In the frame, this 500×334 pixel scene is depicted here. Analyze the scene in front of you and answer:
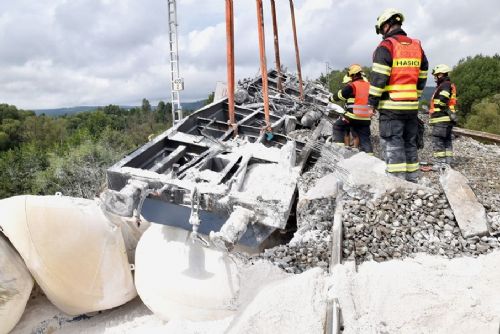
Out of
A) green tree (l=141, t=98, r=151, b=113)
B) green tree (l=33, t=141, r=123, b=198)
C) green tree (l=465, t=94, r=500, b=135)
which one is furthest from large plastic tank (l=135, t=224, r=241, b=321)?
green tree (l=141, t=98, r=151, b=113)

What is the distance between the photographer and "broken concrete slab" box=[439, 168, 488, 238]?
3113 millimetres

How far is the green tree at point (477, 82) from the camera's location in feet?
107

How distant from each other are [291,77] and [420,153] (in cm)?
508

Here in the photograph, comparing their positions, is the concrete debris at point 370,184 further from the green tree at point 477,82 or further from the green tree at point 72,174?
the green tree at point 477,82

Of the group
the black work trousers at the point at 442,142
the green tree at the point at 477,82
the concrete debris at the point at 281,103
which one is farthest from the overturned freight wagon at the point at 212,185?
the green tree at the point at 477,82

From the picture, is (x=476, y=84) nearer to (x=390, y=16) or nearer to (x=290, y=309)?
(x=390, y=16)

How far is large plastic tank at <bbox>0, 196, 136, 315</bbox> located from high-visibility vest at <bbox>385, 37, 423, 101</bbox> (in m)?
3.40

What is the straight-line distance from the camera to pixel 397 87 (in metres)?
4.16

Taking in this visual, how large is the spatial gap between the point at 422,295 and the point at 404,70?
2.42 meters

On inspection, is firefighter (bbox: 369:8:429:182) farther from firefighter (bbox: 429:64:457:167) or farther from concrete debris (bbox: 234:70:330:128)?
concrete debris (bbox: 234:70:330:128)

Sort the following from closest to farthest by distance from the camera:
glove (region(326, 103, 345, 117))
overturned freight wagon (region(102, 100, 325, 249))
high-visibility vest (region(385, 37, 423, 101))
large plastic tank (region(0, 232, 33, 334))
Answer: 1. overturned freight wagon (region(102, 100, 325, 249))
2. large plastic tank (region(0, 232, 33, 334))
3. high-visibility vest (region(385, 37, 423, 101))
4. glove (region(326, 103, 345, 117))

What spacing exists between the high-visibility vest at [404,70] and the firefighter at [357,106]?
1.55 m

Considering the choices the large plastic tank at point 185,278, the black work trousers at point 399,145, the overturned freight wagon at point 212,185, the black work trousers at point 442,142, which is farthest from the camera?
the black work trousers at point 442,142

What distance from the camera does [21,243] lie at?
3842mm
